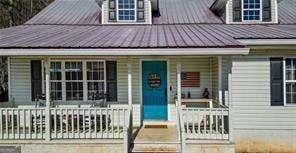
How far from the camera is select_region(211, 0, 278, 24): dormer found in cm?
1541

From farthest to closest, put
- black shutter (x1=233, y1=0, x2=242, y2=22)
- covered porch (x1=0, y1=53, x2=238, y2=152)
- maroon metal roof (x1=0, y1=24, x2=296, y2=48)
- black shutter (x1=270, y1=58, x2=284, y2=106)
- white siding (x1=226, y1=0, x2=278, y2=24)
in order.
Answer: black shutter (x1=233, y1=0, x2=242, y2=22) → white siding (x1=226, y1=0, x2=278, y2=24) → covered porch (x1=0, y1=53, x2=238, y2=152) → black shutter (x1=270, y1=58, x2=284, y2=106) → maroon metal roof (x1=0, y1=24, x2=296, y2=48)

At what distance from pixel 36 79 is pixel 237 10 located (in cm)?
830

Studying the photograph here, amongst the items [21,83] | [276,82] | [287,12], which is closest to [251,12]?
[287,12]

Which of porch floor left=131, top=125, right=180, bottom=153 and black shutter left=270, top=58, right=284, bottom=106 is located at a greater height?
black shutter left=270, top=58, right=284, bottom=106

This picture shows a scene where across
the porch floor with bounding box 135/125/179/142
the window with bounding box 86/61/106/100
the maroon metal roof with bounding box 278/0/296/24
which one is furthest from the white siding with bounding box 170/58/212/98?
the maroon metal roof with bounding box 278/0/296/24

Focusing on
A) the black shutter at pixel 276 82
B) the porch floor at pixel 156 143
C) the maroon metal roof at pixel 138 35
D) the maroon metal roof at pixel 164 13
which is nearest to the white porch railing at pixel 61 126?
the porch floor at pixel 156 143

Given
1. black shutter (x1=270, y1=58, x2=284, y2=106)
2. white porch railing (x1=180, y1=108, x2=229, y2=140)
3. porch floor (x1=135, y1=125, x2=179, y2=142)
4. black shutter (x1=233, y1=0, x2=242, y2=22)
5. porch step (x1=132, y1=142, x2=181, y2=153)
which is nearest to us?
white porch railing (x1=180, y1=108, x2=229, y2=140)

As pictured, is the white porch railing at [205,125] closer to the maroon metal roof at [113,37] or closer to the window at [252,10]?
the maroon metal roof at [113,37]

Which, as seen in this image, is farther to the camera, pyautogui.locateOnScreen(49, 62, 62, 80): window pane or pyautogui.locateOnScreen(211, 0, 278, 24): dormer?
pyautogui.locateOnScreen(211, 0, 278, 24): dormer

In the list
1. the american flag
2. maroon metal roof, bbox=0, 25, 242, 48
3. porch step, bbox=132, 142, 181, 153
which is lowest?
porch step, bbox=132, 142, 181, 153

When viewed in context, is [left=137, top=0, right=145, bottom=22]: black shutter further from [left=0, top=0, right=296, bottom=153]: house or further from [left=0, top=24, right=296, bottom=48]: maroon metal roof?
[left=0, top=24, right=296, bottom=48]: maroon metal roof

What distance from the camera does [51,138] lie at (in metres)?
11.6

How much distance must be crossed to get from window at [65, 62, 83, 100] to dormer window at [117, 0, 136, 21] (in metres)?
2.98

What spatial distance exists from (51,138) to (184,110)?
13.4ft
